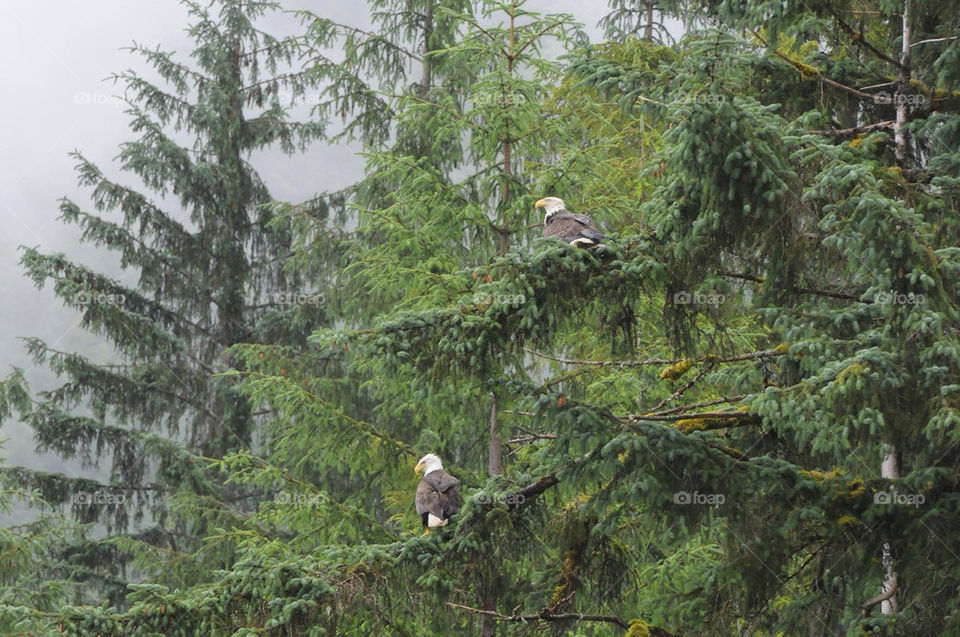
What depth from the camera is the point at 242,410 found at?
1955 cm

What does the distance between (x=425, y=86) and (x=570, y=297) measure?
9469mm

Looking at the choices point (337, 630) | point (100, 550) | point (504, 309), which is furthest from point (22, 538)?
point (100, 550)
